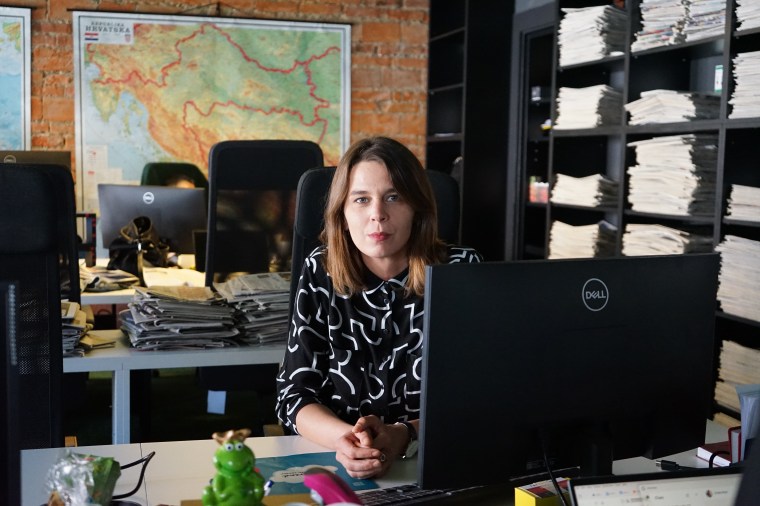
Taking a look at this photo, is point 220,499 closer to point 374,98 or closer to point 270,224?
point 270,224

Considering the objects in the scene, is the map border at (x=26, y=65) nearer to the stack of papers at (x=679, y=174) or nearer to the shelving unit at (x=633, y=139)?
the shelving unit at (x=633, y=139)

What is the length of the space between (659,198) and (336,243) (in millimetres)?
1980

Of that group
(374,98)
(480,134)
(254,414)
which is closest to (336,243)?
(254,414)

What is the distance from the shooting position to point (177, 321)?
2.48 m

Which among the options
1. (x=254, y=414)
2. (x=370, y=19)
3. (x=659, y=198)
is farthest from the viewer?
(x=370, y=19)

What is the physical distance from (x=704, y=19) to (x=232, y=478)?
2.77 m

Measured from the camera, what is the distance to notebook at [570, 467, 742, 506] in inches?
41.6

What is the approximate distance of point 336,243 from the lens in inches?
72.3

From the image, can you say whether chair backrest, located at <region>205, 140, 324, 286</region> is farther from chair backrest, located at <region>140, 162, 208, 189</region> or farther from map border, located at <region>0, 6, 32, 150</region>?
map border, located at <region>0, 6, 32, 150</region>

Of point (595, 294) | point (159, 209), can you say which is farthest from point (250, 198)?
point (595, 294)

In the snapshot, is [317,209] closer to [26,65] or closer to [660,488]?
[660,488]

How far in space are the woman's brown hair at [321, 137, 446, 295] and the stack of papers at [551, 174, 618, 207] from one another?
212cm

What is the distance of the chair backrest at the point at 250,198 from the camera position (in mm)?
3008

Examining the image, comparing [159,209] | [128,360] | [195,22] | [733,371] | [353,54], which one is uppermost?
[195,22]
